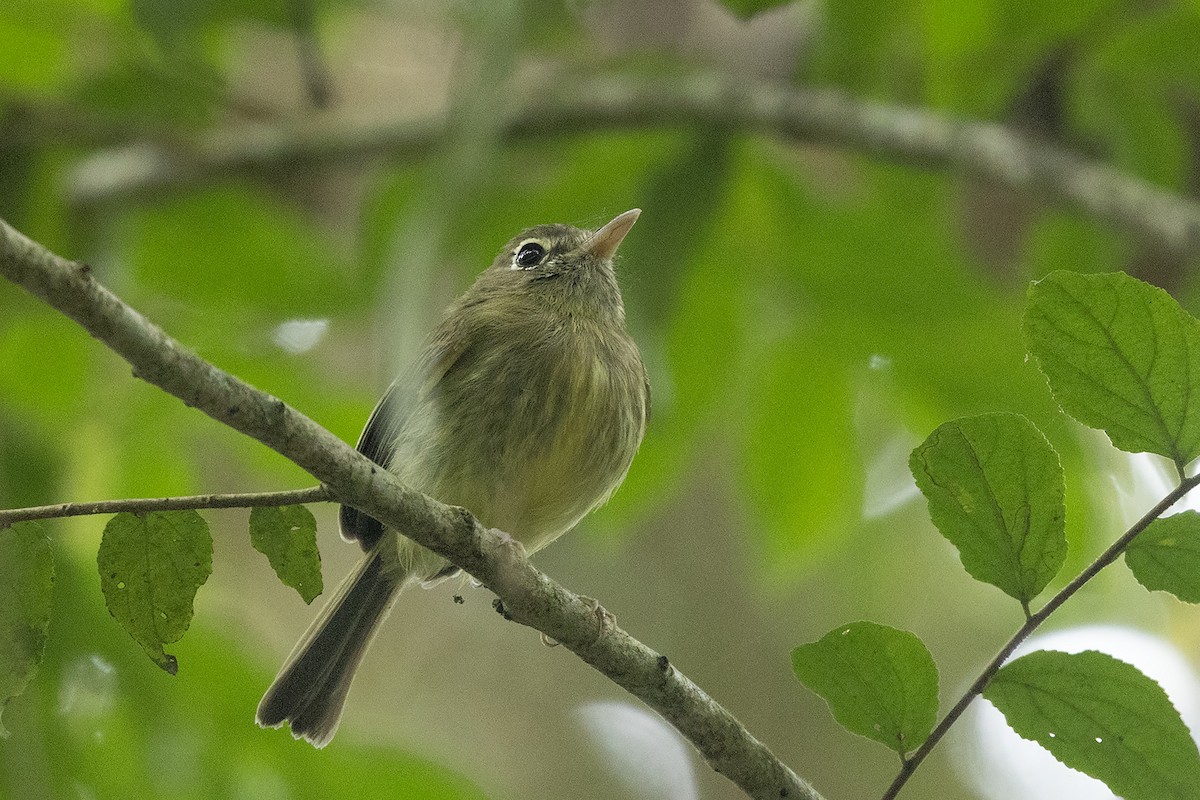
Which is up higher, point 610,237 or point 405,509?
point 610,237

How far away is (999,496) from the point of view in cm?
158

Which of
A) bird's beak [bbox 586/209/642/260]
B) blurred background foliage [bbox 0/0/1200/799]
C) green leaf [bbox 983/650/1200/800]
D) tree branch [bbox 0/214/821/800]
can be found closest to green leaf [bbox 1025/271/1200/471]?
green leaf [bbox 983/650/1200/800]

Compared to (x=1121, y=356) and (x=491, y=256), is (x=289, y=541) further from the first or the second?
(x=491, y=256)

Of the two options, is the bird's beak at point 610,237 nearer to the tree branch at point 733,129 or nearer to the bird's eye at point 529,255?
the bird's eye at point 529,255

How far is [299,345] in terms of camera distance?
3.74m

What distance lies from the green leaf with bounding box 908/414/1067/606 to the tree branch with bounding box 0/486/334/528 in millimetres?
761

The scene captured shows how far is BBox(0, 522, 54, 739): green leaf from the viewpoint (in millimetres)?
1647

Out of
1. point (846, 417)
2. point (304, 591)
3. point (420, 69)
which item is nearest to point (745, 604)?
point (420, 69)

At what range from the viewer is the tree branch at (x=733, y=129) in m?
3.74

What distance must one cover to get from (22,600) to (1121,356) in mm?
1330

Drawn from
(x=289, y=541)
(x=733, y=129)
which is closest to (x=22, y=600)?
(x=289, y=541)

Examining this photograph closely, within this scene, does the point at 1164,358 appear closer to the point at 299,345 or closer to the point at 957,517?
the point at 957,517

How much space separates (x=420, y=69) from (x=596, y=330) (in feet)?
8.02

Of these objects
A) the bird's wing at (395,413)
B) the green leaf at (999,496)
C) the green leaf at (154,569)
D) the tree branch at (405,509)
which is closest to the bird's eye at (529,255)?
the bird's wing at (395,413)
